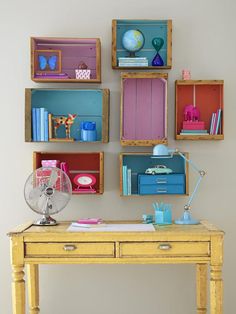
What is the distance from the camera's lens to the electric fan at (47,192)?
3.32 metres

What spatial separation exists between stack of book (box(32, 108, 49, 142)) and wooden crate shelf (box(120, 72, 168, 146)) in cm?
54

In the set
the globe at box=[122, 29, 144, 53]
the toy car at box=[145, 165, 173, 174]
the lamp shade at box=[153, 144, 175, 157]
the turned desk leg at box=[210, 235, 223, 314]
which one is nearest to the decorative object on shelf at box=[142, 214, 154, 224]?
the toy car at box=[145, 165, 173, 174]

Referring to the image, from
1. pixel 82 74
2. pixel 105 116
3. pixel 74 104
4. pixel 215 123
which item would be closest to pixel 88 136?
pixel 105 116

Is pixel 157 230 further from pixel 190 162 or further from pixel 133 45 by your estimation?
pixel 133 45

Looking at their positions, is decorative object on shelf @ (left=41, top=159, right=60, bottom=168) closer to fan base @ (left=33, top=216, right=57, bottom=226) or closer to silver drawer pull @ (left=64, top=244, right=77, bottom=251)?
fan base @ (left=33, top=216, right=57, bottom=226)

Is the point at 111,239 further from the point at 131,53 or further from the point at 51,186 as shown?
the point at 131,53

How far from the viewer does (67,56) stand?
371 centimetres

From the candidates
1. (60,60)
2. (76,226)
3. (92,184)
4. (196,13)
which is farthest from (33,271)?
(196,13)

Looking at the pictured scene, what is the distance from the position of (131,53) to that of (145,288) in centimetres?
167

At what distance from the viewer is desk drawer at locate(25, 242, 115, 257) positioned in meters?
3.05

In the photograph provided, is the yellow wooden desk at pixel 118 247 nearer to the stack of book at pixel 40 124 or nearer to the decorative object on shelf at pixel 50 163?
the decorative object on shelf at pixel 50 163

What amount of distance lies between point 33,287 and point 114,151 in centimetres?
108

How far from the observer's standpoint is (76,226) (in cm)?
325

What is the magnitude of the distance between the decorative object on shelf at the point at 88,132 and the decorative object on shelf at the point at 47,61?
1.37 ft
